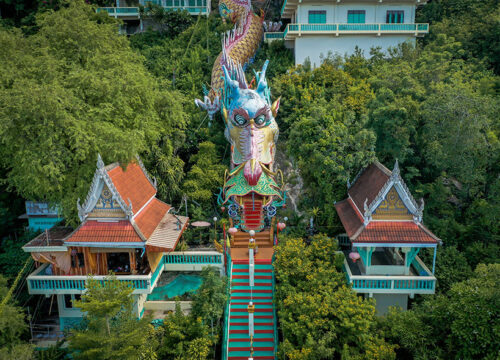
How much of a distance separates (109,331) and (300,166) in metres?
11.0

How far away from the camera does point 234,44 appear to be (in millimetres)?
27828

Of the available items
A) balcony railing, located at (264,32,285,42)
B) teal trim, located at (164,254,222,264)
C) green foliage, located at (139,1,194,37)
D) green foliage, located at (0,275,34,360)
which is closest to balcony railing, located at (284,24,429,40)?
balcony railing, located at (264,32,285,42)

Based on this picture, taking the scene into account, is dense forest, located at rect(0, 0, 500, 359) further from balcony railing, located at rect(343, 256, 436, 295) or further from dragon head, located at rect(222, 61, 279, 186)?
dragon head, located at rect(222, 61, 279, 186)

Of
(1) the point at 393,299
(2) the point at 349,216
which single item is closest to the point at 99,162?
(2) the point at 349,216

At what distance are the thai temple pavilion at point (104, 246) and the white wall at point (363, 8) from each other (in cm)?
1872

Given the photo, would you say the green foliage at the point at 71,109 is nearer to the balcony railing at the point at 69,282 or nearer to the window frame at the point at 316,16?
the balcony railing at the point at 69,282

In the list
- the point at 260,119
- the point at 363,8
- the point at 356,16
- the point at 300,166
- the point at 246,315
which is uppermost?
the point at 363,8

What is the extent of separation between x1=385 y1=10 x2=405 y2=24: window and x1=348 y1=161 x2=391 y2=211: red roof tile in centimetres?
1523

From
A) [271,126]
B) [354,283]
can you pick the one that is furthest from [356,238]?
[271,126]

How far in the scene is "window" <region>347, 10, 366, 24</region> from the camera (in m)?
28.1

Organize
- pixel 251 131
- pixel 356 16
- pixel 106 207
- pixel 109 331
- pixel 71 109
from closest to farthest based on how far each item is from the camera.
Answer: pixel 109 331 < pixel 106 207 < pixel 71 109 < pixel 251 131 < pixel 356 16

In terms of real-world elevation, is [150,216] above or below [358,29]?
below

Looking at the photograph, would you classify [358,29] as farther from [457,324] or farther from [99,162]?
[457,324]

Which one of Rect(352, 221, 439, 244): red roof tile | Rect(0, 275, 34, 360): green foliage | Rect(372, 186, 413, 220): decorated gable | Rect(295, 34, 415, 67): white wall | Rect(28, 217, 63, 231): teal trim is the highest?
Rect(295, 34, 415, 67): white wall
